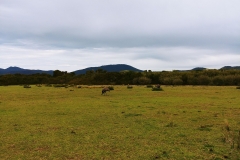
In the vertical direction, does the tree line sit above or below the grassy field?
above

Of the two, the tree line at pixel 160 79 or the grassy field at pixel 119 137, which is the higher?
the tree line at pixel 160 79

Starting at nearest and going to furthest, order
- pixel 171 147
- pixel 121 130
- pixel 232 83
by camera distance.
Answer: pixel 171 147
pixel 121 130
pixel 232 83

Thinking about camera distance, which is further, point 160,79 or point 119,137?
point 160,79

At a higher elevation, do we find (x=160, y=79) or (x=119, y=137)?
(x=160, y=79)

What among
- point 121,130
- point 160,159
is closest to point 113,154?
point 160,159

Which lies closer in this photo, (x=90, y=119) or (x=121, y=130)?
(x=121, y=130)

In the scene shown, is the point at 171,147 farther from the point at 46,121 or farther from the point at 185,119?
the point at 46,121

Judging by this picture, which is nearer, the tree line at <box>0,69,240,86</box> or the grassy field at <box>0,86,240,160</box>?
the grassy field at <box>0,86,240,160</box>

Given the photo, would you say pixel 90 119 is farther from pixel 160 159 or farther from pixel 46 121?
pixel 160 159

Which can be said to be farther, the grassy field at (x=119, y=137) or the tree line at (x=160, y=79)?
the tree line at (x=160, y=79)

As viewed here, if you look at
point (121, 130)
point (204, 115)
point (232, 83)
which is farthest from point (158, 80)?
point (121, 130)

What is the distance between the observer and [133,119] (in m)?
10.6

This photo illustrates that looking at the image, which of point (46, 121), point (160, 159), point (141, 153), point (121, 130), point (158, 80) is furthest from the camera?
point (158, 80)

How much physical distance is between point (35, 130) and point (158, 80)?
4338cm
